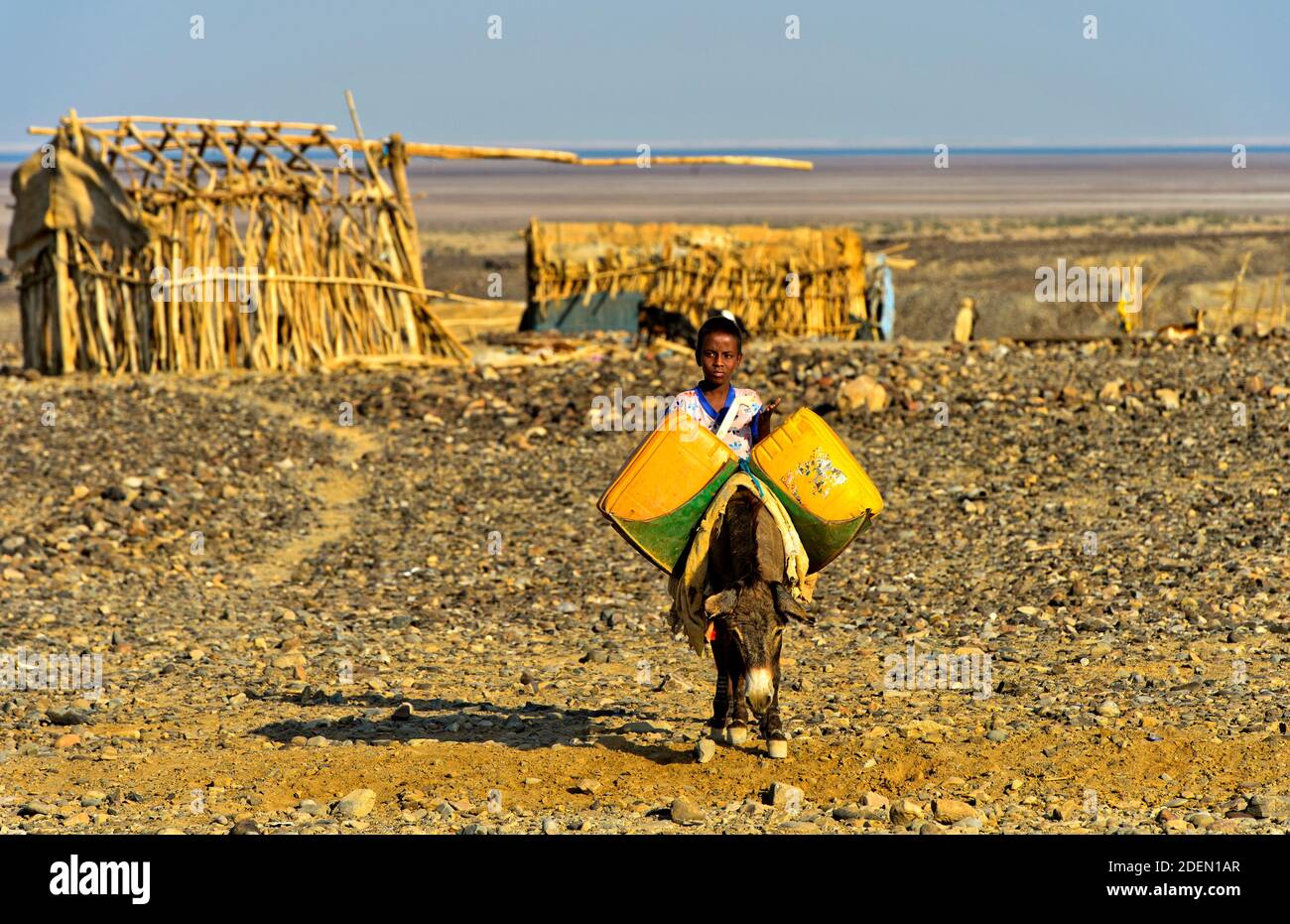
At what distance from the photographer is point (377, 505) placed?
13.6m

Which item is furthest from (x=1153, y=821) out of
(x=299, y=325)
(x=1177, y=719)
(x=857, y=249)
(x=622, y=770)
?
(x=857, y=249)

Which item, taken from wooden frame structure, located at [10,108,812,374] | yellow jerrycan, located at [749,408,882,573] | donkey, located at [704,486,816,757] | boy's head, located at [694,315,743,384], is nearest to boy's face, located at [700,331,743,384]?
boy's head, located at [694,315,743,384]

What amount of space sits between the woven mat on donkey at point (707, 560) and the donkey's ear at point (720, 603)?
0.20 meters

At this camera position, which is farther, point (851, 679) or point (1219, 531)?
point (1219, 531)

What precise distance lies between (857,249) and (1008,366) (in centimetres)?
627

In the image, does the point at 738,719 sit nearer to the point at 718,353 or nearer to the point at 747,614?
the point at 747,614

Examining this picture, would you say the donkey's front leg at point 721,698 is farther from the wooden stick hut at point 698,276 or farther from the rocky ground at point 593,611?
the wooden stick hut at point 698,276

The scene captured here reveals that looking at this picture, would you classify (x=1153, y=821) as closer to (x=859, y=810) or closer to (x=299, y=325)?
(x=859, y=810)

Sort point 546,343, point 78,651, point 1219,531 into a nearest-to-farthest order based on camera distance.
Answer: point 78,651
point 1219,531
point 546,343

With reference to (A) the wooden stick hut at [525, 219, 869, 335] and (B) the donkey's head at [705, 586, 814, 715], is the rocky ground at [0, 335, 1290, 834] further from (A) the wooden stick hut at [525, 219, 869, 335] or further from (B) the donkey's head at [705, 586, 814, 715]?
(A) the wooden stick hut at [525, 219, 869, 335]

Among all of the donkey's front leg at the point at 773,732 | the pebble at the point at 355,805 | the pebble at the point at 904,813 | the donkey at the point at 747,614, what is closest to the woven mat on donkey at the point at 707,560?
Result: the donkey at the point at 747,614

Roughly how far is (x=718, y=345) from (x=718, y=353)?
0.03 m

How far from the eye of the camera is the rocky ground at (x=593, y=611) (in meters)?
6.43

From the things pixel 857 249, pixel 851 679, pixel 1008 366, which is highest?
pixel 857 249
